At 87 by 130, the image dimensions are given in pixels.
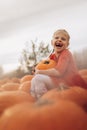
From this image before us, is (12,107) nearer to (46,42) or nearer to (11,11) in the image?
(46,42)

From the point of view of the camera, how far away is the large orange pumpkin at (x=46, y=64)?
1784mm

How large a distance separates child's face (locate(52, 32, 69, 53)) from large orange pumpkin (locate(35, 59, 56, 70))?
6 cm

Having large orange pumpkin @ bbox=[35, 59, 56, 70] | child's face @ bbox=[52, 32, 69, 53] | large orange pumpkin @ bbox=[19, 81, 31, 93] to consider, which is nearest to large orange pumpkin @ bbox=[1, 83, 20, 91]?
large orange pumpkin @ bbox=[19, 81, 31, 93]

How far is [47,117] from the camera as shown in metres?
1.58

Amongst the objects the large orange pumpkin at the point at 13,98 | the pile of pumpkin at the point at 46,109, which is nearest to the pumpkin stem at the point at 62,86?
the pile of pumpkin at the point at 46,109

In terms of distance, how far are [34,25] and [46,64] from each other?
0.27 meters

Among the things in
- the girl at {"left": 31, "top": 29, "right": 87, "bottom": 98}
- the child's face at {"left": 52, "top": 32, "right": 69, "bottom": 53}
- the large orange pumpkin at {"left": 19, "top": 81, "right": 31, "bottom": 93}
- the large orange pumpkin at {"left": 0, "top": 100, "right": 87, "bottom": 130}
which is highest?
the child's face at {"left": 52, "top": 32, "right": 69, "bottom": 53}

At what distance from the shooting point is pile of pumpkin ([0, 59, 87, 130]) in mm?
1581

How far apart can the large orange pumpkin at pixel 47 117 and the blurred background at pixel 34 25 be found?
292 mm

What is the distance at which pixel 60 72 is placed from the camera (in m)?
1.75

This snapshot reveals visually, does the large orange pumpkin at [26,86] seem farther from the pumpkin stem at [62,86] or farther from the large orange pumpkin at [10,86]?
the pumpkin stem at [62,86]

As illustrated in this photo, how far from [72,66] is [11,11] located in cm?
52

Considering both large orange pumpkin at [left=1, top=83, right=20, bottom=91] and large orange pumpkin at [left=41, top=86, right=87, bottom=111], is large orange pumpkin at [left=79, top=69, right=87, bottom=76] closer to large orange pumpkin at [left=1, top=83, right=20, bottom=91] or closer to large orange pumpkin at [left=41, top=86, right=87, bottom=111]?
large orange pumpkin at [left=41, top=86, right=87, bottom=111]

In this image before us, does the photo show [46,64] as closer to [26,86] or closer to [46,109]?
[26,86]
